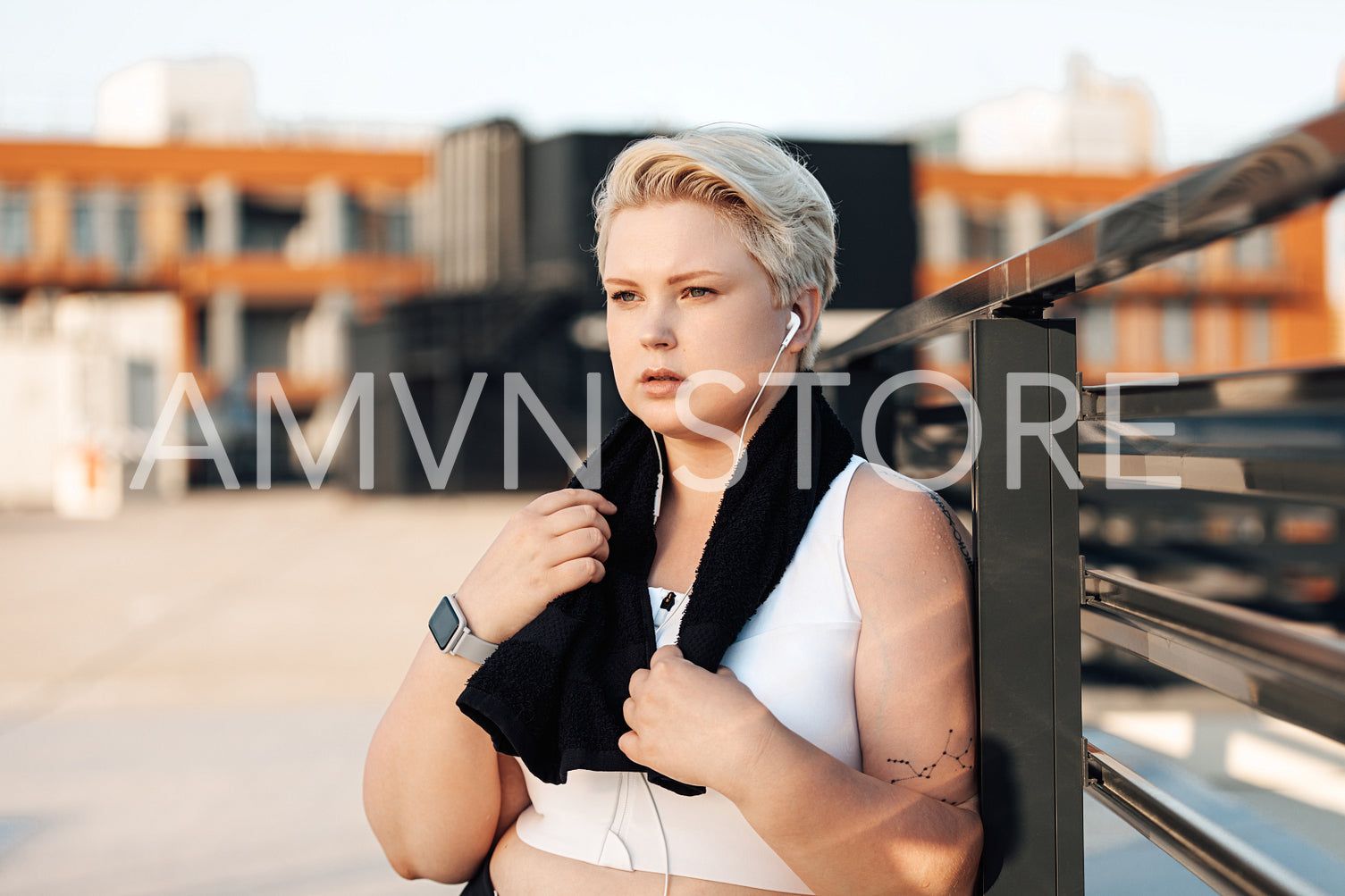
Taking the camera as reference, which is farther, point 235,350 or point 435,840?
point 235,350

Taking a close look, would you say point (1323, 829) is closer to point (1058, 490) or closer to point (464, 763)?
point (1058, 490)

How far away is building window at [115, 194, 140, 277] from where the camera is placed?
25.5 metres

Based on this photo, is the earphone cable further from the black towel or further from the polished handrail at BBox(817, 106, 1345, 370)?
the polished handrail at BBox(817, 106, 1345, 370)

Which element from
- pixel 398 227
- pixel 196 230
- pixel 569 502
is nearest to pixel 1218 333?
pixel 398 227

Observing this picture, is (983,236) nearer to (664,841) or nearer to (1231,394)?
(664,841)

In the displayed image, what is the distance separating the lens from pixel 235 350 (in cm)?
2589

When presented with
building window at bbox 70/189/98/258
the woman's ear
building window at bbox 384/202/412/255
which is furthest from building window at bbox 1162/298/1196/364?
the woman's ear

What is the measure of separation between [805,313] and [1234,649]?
72cm

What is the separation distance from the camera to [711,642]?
1.14m

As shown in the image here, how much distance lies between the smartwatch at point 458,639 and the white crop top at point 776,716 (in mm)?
188

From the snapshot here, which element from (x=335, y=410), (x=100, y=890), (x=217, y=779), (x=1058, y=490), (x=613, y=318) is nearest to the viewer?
(x=1058, y=490)

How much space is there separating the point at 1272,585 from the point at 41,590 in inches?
378

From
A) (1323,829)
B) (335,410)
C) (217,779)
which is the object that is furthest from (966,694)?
(335,410)

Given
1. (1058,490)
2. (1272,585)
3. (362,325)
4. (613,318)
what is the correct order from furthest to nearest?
(362,325)
(1272,585)
(613,318)
(1058,490)
